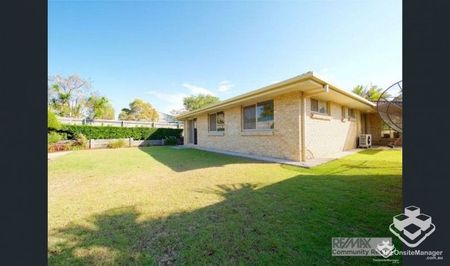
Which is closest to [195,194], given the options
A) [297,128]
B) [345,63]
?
[297,128]

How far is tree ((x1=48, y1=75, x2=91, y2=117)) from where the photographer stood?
2405 centimetres

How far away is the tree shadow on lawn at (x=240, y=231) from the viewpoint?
1992mm

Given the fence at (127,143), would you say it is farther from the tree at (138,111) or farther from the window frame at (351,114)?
the tree at (138,111)

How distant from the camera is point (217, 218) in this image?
2.92m

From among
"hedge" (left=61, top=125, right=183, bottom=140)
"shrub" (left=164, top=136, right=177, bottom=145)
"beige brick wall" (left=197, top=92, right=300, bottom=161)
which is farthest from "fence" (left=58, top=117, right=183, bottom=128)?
→ "beige brick wall" (left=197, top=92, right=300, bottom=161)

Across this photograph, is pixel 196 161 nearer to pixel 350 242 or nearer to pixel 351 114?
pixel 350 242

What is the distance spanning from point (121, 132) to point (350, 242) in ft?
68.4

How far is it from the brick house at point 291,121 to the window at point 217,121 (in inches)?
1.1

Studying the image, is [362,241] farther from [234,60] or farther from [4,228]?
[234,60]

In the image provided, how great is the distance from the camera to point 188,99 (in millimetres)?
42812

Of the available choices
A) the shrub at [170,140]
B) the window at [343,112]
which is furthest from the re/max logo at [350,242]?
the shrub at [170,140]

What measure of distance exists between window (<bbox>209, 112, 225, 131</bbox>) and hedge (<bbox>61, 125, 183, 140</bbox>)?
9112 millimetres

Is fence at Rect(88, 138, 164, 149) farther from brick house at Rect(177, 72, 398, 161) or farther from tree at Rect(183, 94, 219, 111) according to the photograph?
tree at Rect(183, 94, 219, 111)
